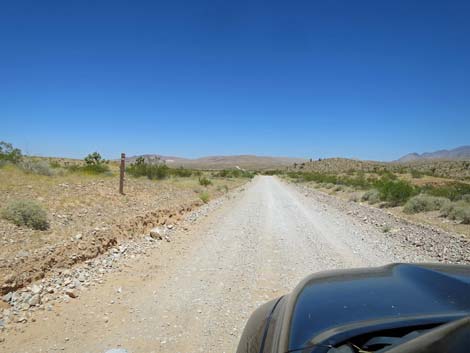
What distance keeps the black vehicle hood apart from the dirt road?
2.08m

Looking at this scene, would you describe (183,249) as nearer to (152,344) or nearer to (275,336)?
(152,344)

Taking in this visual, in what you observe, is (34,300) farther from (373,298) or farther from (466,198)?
(466,198)

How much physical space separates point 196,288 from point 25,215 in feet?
16.4

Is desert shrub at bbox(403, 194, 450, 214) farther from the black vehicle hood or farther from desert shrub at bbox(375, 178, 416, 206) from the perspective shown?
the black vehicle hood

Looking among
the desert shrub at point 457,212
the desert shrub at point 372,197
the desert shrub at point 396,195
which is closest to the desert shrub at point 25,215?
the desert shrub at point 457,212

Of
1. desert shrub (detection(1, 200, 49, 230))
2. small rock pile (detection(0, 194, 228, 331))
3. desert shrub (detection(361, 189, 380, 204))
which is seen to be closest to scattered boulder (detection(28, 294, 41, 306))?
small rock pile (detection(0, 194, 228, 331))

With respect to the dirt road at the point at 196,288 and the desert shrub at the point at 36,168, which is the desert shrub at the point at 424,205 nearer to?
the dirt road at the point at 196,288

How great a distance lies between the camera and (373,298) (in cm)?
202

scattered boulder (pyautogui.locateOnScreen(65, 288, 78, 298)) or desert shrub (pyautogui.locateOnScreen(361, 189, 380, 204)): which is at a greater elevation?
desert shrub (pyautogui.locateOnScreen(361, 189, 380, 204))

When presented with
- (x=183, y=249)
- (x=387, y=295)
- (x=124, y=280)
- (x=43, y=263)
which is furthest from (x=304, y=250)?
(x=387, y=295)

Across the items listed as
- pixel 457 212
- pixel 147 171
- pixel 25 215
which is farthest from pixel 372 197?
pixel 25 215

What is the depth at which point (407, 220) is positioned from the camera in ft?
43.6

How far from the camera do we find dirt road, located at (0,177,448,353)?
3.97m

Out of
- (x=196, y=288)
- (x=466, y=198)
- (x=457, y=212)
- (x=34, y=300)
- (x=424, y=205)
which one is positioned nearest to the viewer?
(x=34, y=300)
